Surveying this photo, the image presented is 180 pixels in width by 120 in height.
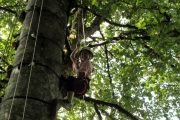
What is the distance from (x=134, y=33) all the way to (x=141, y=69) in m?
1.51

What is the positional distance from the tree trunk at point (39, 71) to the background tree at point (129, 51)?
2.58ft

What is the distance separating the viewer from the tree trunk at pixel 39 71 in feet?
7.72

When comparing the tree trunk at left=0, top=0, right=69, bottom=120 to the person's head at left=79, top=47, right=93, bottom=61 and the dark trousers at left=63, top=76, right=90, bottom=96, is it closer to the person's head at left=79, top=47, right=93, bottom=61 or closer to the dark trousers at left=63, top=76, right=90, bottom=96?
the dark trousers at left=63, top=76, right=90, bottom=96

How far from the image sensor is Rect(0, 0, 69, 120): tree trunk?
92.7 inches

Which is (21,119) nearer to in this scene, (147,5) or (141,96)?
(147,5)

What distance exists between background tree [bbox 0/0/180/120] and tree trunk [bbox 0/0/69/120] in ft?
2.58

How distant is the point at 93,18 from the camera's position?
7.62 m

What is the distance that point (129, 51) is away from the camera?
24.6ft

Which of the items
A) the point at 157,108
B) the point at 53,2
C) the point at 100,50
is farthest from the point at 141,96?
the point at 53,2

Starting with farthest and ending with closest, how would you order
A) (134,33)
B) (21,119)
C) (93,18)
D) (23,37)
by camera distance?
(93,18), (134,33), (23,37), (21,119)

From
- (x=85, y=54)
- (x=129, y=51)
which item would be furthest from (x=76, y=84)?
(x=129, y=51)

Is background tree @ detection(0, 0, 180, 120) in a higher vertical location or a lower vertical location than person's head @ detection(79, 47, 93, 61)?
higher

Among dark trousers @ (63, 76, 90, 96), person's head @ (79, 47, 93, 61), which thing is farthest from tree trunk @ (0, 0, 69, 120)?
person's head @ (79, 47, 93, 61)

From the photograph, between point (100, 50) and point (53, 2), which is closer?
point (53, 2)
